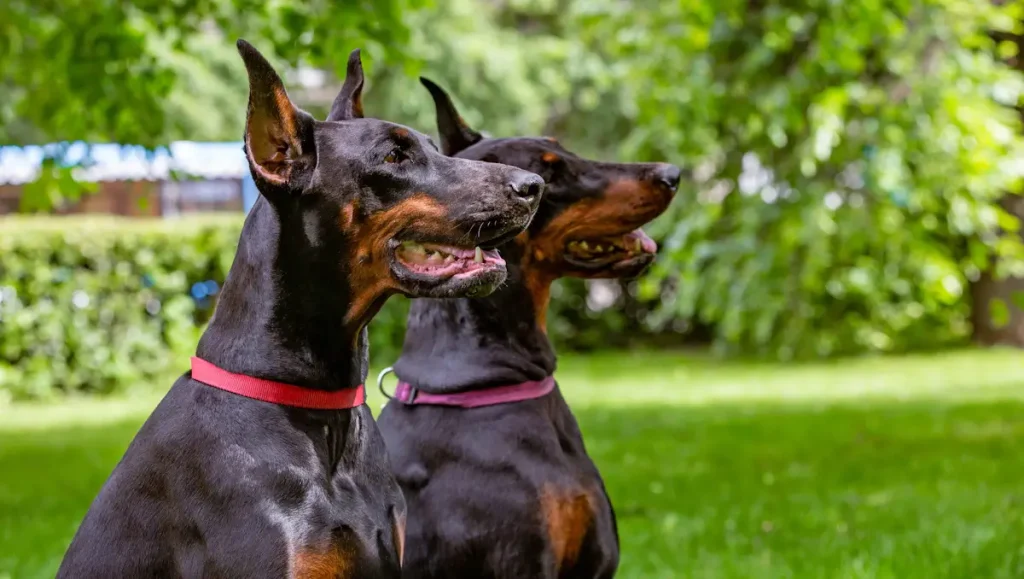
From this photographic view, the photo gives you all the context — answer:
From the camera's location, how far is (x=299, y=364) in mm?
3078

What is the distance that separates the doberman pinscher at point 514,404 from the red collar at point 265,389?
0.76 metres

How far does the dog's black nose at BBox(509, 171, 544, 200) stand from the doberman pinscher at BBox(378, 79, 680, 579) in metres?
0.75

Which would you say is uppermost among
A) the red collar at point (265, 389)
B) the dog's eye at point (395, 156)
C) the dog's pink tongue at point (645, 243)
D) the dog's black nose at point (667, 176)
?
the dog's eye at point (395, 156)

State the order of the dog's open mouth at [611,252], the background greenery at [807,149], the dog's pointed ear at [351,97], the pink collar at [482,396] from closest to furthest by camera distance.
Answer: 1. the dog's pointed ear at [351,97]
2. the pink collar at [482,396]
3. the dog's open mouth at [611,252]
4. the background greenery at [807,149]

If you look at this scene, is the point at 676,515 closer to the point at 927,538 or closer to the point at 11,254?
the point at 927,538

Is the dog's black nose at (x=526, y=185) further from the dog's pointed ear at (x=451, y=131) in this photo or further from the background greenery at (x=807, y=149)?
the background greenery at (x=807, y=149)

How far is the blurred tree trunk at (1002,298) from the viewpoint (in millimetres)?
14438

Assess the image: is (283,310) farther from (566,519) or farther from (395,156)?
(566,519)

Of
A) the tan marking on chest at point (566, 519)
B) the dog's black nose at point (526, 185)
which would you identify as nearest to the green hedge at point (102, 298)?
the tan marking on chest at point (566, 519)

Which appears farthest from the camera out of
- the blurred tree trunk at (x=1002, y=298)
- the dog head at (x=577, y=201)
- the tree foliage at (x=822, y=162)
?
the blurred tree trunk at (x=1002, y=298)

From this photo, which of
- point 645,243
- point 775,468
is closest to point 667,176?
point 645,243

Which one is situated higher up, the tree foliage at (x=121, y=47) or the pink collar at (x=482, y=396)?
the tree foliage at (x=121, y=47)

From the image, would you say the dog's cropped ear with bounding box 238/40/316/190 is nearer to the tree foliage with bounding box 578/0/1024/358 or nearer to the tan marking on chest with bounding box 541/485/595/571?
the tan marking on chest with bounding box 541/485/595/571

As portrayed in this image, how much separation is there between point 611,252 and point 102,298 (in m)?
10.5
